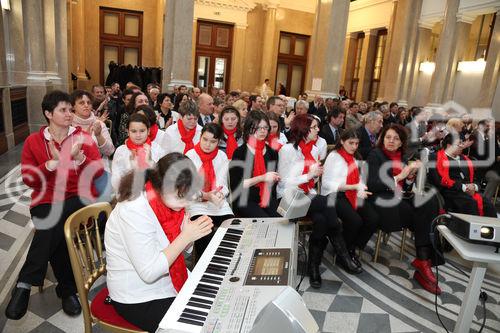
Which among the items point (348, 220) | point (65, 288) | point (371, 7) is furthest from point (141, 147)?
point (371, 7)

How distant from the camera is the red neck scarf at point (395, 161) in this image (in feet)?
12.9

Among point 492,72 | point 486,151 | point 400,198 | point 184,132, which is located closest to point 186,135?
point 184,132

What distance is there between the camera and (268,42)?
1573 cm

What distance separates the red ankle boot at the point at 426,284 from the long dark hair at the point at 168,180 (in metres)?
2.75

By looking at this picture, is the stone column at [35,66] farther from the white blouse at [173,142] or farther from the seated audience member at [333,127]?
the seated audience member at [333,127]

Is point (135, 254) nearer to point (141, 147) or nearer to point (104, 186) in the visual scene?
point (104, 186)

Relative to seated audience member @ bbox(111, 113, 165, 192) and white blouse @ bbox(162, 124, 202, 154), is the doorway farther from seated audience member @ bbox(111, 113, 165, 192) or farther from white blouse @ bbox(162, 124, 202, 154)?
seated audience member @ bbox(111, 113, 165, 192)

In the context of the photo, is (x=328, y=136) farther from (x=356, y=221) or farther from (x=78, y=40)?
(x=78, y=40)

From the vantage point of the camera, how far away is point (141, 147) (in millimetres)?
3361

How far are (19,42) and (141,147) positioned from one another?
6826 millimetres

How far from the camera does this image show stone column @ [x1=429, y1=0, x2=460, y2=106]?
35.3ft

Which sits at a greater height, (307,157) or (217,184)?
(307,157)

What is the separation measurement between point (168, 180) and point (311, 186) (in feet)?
7.98

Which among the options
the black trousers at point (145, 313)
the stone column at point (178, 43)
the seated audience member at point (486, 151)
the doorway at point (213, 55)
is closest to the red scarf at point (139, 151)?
the black trousers at point (145, 313)
